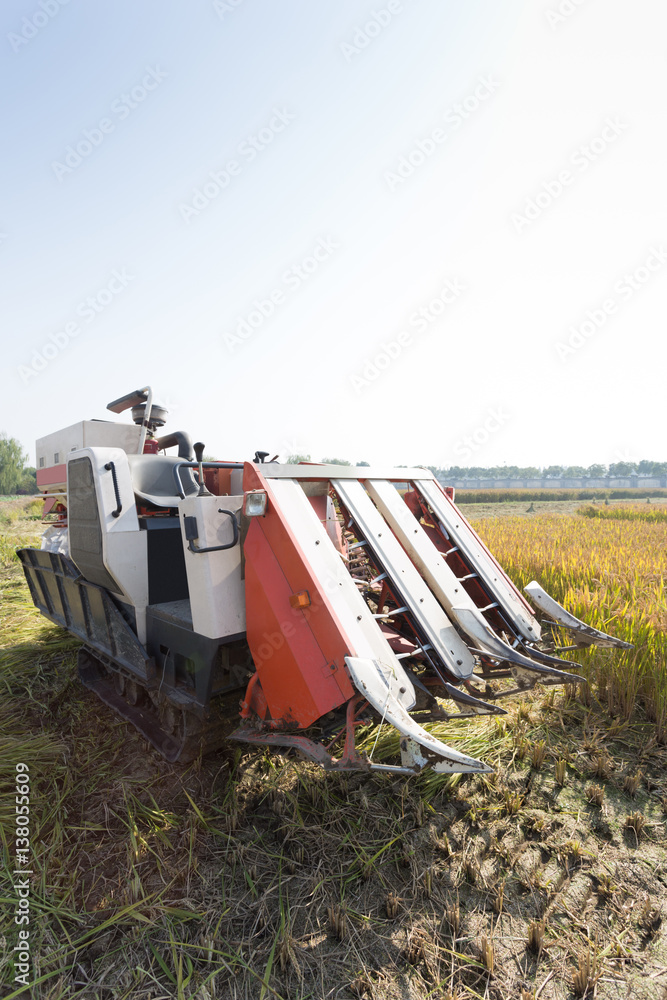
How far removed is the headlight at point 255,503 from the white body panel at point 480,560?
1412 millimetres

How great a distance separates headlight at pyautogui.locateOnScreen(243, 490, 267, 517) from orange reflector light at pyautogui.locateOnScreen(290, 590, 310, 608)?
1.42ft

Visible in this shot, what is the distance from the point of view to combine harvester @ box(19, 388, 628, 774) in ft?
7.25

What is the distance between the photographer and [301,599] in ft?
7.38

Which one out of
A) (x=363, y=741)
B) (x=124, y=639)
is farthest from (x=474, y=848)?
(x=124, y=639)

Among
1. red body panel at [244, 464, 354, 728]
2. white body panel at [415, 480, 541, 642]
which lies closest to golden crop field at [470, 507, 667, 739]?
white body panel at [415, 480, 541, 642]

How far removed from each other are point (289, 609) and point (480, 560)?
4.93 ft

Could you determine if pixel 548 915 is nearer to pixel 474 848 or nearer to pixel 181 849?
pixel 474 848

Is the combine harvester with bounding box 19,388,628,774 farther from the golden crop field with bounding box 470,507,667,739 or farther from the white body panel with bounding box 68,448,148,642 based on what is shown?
the golden crop field with bounding box 470,507,667,739

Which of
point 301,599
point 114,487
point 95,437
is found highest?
point 95,437

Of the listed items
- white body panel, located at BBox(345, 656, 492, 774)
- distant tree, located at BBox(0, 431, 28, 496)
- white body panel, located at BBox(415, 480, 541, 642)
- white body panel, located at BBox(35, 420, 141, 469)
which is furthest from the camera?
distant tree, located at BBox(0, 431, 28, 496)

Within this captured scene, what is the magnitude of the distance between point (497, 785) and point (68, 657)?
389cm

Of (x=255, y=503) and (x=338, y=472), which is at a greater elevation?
(x=338, y=472)
